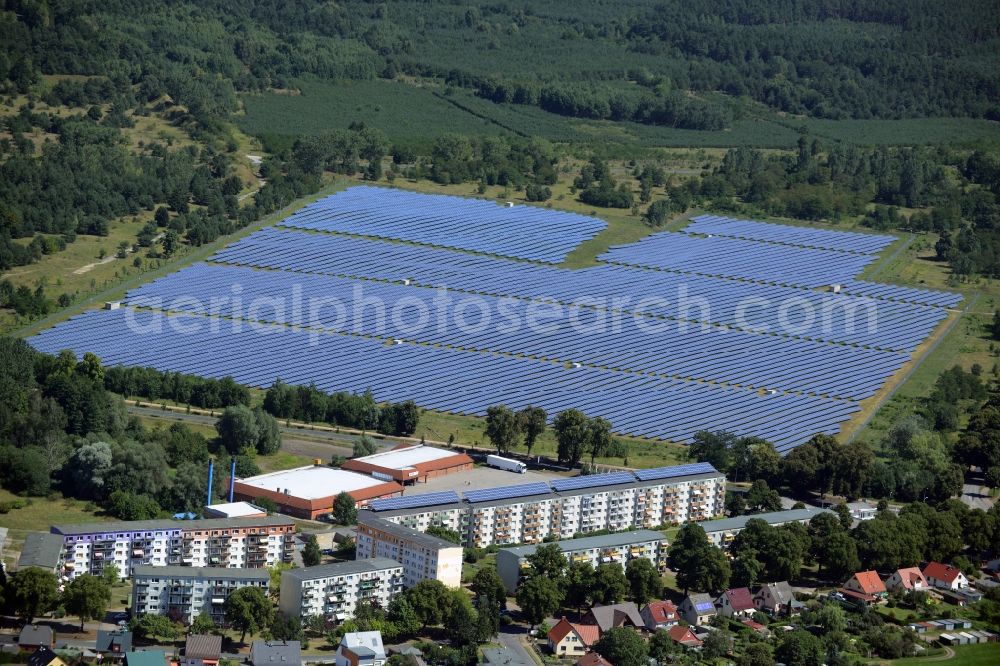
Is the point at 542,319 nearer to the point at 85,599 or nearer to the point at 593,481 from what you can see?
the point at 593,481

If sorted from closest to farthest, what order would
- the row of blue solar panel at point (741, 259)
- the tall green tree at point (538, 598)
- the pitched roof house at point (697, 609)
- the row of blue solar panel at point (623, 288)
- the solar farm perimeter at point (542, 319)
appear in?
the tall green tree at point (538, 598)
the pitched roof house at point (697, 609)
the solar farm perimeter at point (542, 319)
the row of blue solar panel at point (623, 288)
the row of blue solar panel at point (741, 259)

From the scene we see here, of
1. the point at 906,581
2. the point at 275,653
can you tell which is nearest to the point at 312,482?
the point at 275,653

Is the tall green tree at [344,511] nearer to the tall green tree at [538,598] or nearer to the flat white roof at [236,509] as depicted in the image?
the flat white roof at [236,509]

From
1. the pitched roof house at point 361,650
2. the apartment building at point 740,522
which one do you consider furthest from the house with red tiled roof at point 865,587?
the pitched roof house at point 361,650

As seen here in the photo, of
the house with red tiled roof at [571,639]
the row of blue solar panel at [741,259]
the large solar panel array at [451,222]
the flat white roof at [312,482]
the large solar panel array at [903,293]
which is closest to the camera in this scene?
the house with red tiled roof at [571,639]

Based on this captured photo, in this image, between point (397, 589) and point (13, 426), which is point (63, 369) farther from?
point (397, 589)

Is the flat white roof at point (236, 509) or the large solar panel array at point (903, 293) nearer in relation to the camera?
the flat white roof at point (236, 509)

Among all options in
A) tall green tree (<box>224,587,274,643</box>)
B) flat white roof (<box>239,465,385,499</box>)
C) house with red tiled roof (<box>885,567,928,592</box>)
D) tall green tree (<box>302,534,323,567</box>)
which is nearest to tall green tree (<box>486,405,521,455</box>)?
flat white roof (<box>239,465,385,499</box>)

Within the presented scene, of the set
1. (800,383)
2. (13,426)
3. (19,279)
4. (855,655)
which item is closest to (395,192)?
(19,279)
